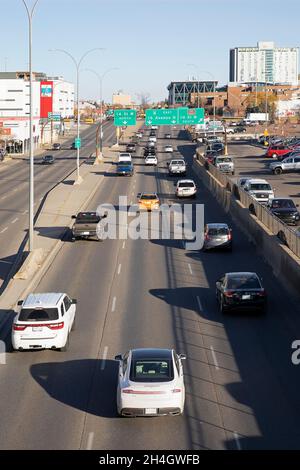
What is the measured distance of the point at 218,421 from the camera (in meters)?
15.1

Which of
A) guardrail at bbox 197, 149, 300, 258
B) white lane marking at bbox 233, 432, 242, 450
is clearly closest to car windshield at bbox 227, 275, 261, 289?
guardrail at bbox 197, 149, 300, 258

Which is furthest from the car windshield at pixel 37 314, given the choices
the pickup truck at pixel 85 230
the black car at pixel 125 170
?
the black car at pixel 125 170

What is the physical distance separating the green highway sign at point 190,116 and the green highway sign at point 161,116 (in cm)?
73

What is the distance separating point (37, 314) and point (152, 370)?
561cm

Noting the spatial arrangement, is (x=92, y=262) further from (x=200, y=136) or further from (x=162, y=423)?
(x=200, y=136)

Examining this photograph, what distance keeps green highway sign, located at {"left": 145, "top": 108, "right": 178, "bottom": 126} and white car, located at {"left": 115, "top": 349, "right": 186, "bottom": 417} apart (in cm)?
8071

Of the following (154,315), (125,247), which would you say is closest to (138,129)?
(125,247)

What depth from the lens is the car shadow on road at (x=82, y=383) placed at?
16.3 m

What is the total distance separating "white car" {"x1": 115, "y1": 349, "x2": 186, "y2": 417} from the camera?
1501cm

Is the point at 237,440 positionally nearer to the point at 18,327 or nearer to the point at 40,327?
the point at 40,327

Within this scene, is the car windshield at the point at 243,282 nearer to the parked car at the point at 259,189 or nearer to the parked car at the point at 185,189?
the parked car at the point at 259,189

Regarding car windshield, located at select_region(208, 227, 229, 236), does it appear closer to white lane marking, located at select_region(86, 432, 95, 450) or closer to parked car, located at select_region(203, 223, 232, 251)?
Answer: parked car, located at select_region(203, 223, 232, 251)

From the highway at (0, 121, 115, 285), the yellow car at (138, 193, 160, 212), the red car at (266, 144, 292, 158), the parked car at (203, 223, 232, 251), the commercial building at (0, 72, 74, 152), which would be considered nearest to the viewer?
the parked car at (203, 223, 232, 251)

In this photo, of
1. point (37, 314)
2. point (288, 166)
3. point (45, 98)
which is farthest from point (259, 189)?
point (45, 98)
